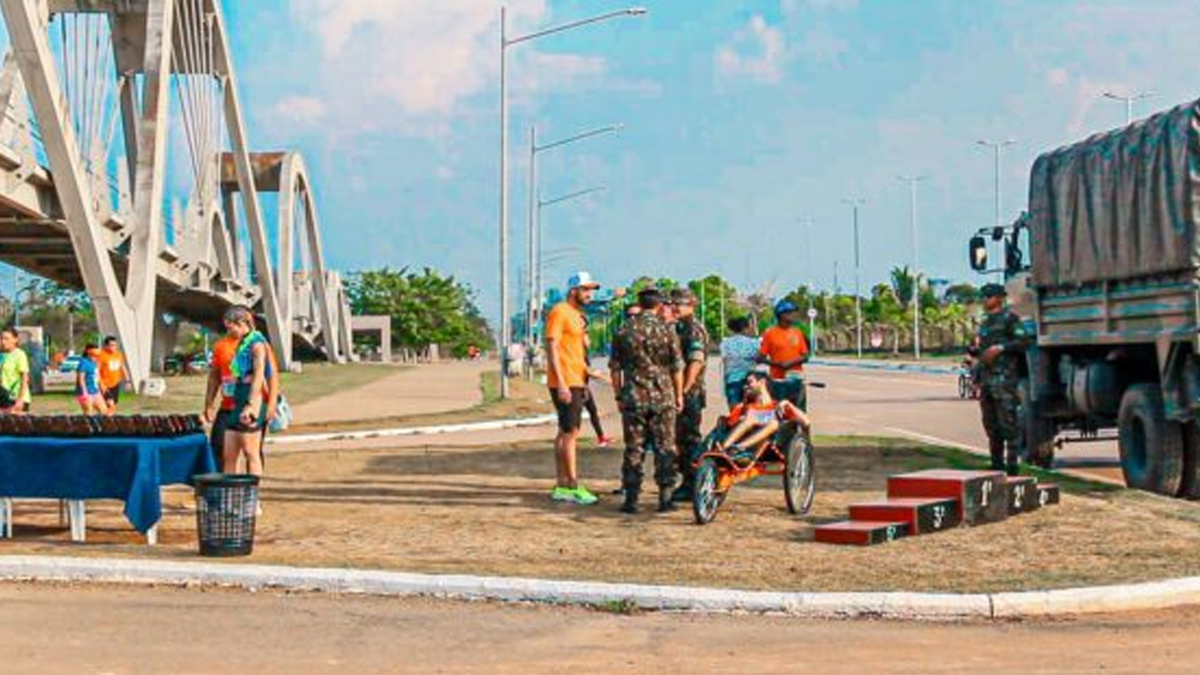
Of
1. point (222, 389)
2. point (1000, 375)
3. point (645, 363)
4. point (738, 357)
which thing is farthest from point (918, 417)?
point (222, 389)

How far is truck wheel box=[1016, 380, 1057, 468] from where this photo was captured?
18703mm

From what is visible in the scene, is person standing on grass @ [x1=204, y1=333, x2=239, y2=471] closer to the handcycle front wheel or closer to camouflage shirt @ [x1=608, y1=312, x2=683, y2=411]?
camouflage shirt @ [x1=608, y1=312, x2=683, y2=411]

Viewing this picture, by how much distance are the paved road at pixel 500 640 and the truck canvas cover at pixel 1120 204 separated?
6.40 m

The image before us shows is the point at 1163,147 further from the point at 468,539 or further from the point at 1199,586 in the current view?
the point at 468,539

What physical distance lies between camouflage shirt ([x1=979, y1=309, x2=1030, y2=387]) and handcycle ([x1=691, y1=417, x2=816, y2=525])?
123 inches

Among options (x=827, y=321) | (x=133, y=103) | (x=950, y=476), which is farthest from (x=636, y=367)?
(x=827, y=321)

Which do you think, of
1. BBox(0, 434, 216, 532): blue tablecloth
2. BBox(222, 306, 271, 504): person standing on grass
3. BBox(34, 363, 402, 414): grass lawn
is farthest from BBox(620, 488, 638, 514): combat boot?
BBox(34, 363, 402, 414): grass lawn

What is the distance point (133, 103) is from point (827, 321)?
93970 mm

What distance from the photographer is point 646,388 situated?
12.9 metres

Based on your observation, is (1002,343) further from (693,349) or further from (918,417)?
(918,417)

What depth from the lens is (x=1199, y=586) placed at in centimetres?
968

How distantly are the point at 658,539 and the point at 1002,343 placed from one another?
210 inches

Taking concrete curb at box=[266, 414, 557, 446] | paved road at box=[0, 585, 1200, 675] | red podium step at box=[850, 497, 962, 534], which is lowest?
paved road at box=[0, 585, 1200, 675]

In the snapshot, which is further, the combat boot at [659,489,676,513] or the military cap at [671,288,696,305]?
the military cap at [671,288,696,305]
